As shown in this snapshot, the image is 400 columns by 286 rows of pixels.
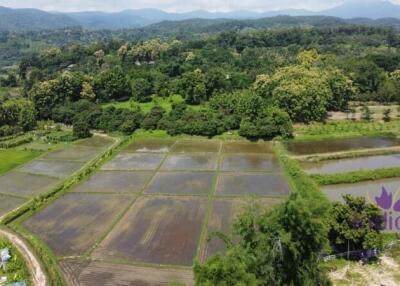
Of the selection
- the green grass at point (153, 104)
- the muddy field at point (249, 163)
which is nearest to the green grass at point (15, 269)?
the muddy field at point (249, 163)

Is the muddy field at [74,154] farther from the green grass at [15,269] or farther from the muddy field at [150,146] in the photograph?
the green grass at [15,269]

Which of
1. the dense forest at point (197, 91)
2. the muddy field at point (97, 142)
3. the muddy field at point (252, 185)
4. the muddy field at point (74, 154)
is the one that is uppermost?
the dense forest at point (197, 91)

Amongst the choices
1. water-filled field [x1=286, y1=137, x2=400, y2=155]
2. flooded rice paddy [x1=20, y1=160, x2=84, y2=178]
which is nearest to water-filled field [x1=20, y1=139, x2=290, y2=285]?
flooded rice paddy [x1=20, y1=160, x2=84, y2=178]

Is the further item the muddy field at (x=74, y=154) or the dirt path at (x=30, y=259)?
the muddy field at (x=74, y=154)

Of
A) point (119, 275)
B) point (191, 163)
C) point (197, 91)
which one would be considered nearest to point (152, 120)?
point (197, 91)

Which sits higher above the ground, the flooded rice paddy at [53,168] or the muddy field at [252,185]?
the muddy field at [252,185]

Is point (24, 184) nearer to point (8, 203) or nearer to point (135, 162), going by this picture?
point (8, 203)

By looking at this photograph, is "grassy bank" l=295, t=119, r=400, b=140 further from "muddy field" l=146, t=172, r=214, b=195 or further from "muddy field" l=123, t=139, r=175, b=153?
"muddy field" l=146, t=172, r=214, b=195
